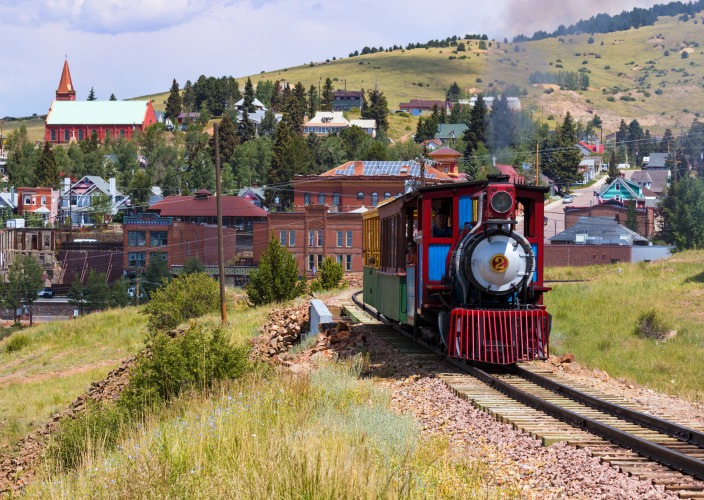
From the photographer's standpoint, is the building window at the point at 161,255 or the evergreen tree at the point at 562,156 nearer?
the building window at the point at 161,255

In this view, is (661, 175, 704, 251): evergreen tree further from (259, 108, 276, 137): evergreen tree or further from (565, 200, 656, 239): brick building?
(259, 108, 276, 137): evergreen tree

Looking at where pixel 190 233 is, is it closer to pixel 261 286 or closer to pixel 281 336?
pixel 261 286

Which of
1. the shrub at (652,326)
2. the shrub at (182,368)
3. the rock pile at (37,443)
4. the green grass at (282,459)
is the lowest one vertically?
the rock pile at (37,443)

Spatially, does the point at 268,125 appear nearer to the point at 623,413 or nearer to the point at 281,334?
the point at 281,334

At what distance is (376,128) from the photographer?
196 m

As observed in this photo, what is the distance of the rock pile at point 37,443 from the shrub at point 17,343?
25124 millimetres

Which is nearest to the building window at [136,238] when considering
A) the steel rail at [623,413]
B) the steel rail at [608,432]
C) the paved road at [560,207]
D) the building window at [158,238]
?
the building window at [158,238]

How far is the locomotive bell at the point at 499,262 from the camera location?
1711cm

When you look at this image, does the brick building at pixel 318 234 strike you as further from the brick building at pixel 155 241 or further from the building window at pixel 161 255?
the building window at pixel 161 255

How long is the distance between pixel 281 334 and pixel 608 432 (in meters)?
18.5

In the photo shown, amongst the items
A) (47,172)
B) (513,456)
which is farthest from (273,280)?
(47,172)

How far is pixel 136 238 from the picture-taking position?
314ft

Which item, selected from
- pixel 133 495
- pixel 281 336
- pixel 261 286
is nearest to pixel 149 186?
pixel 261 286

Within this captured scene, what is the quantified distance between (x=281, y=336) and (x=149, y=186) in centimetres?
10943
